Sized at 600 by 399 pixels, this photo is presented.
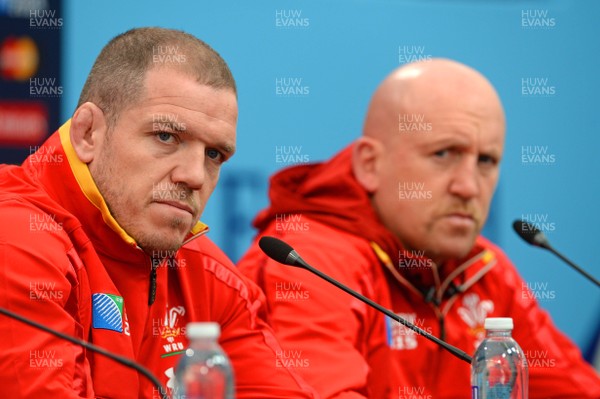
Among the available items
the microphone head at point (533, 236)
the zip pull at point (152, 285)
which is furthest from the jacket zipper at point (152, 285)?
the microphone head at point (533, 236)

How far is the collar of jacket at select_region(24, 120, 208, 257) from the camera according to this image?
1825 mm

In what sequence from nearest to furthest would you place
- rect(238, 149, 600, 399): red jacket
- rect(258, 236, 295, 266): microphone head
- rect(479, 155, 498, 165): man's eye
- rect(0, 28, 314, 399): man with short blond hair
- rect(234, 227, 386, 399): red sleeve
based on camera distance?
rect(0, 28, 314, 399): man with short blond hair < rect(258, 236, 295, 266): microphone head < rect(234, 227, 386, 399): red sleeve < rect(238, 149, 600, 399): red jacket < rect(479, 155, 498, 165): man's eye

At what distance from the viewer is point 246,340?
2.07m

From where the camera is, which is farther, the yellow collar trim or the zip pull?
the zip pull

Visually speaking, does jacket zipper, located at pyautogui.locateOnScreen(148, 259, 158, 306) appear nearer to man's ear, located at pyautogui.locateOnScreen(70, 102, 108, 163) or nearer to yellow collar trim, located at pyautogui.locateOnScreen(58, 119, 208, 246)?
yellow collar trim, located at pyautogui.locateOnScreen(58, 119, 208, 246)

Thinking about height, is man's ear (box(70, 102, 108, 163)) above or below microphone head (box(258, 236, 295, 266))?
above

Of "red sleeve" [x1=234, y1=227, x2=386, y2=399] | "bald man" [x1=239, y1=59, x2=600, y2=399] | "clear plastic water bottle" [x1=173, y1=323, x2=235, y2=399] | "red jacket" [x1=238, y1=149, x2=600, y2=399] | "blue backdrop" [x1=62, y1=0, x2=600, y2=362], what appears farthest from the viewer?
"blue backdrop" [x1=62, y1=0, x2=600, y2=362]

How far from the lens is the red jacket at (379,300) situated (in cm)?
238

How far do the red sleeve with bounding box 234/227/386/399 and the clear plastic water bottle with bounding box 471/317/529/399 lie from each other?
393 mm

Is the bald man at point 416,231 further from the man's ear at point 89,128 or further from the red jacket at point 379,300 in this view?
the man's ear at point 89,128

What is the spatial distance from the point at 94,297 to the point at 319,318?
728mm

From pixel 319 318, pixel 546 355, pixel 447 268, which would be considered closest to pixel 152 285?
pixel 319 318

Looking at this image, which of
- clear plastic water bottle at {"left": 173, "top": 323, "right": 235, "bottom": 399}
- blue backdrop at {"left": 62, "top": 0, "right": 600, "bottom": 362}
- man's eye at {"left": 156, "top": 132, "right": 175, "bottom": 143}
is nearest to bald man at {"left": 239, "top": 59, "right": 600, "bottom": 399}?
blue backdrop at {"left": 62, "top": 0, "right": 600, "bottom": 362}

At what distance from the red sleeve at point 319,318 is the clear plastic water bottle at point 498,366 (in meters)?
0.39
